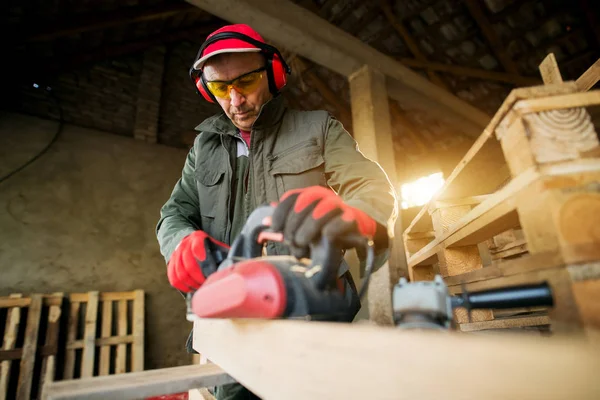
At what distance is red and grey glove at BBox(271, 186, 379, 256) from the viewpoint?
0.88 m

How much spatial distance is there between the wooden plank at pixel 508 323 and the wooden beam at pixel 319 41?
2.72m

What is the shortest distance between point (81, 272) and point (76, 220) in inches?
39.9

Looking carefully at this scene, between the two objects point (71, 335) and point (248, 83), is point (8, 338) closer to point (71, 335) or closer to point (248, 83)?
point (71, 335)

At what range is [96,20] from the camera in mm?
5414

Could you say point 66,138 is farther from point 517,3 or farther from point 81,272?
point 517,3

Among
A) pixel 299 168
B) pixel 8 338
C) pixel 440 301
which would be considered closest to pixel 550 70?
pixel 440 301

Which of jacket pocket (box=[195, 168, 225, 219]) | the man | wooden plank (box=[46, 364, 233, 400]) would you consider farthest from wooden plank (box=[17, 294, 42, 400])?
wooden plank (box=[46, 364, 233, 400])

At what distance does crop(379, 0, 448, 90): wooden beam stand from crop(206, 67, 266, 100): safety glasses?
4.08 m

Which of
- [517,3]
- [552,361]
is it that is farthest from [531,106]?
[517,3]

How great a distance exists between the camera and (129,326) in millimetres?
5816

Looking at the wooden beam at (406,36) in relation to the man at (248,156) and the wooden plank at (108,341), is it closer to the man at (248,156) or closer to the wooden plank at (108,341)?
the man at (248,156)

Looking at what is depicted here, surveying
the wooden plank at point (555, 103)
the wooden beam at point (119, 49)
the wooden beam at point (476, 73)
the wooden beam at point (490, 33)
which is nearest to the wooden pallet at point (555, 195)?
the wooden plank at point (555, 103)

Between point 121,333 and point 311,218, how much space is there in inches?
243

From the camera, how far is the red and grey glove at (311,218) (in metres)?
0.88
